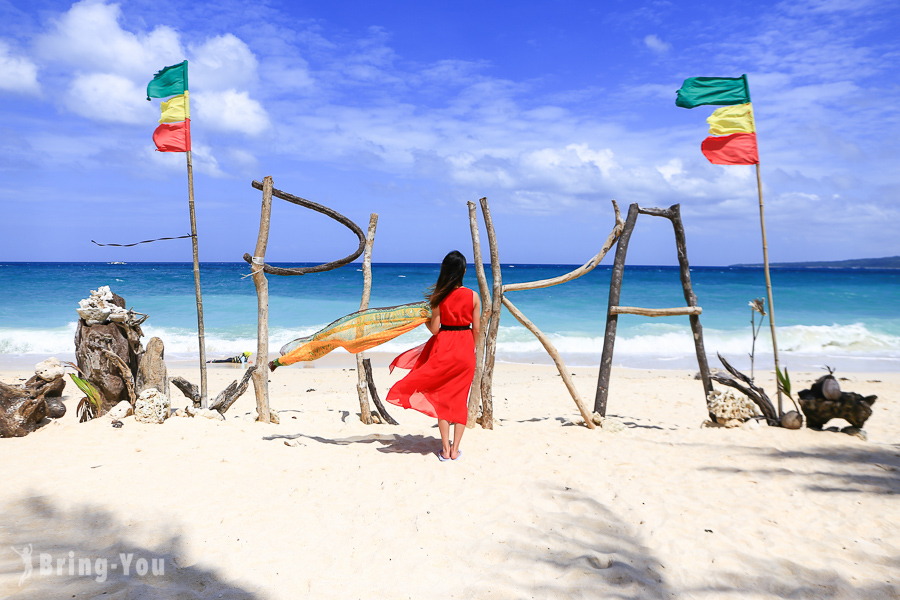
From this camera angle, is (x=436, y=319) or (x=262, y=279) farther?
(x=262, y=279)

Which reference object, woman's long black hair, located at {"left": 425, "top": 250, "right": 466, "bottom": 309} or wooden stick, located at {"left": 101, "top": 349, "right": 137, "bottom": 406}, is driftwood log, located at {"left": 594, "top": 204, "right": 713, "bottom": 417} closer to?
woman's long black hair, located at {"left": 425, "top": 250, "right": 466, "bottom": 309}

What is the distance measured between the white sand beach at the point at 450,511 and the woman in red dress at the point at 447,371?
1.37 ft

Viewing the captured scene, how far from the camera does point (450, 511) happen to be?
3533 millimetres

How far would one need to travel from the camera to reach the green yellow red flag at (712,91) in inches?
218

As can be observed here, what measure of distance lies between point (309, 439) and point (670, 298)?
30.2 meters

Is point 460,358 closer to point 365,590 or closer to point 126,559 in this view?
point 365,590

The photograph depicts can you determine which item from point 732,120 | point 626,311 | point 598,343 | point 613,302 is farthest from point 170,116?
point 598,343

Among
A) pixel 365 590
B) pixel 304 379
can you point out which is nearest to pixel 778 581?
pixel 365 590

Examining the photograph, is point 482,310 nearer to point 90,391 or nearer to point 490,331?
point 490,331

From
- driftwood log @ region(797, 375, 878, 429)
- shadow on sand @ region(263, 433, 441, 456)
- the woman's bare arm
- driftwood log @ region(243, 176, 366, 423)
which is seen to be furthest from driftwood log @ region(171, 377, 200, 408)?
driftwood log @ region(797, 375, 878, 429)

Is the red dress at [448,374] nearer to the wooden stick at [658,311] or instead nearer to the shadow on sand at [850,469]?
the wooden stick at [658,311]

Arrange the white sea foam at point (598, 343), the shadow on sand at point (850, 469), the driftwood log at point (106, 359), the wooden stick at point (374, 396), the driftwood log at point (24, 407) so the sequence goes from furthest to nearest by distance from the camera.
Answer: the white sea foam at point (598, 343), the wooden stick at point (374, 396), the driftwood log at point (106, 359), the driftwood log at point (24, 407), the shadow on sand at point (850, 469)

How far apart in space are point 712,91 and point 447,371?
4.42 m

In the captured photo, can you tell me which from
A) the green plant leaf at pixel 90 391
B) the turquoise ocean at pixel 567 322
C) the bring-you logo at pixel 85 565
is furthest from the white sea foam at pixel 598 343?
the bring-you logo at pixel 85 565
